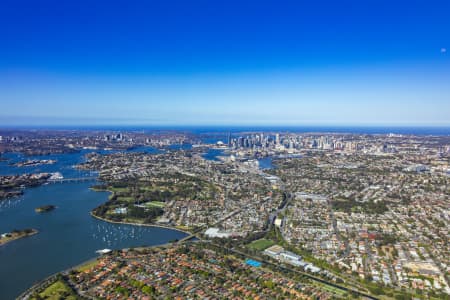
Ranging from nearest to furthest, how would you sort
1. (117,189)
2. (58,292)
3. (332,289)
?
1. (58,292)
2. (332,289)
3. (117,189)

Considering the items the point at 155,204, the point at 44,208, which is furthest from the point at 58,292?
the point at 155,204

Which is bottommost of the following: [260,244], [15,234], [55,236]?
[55,236]

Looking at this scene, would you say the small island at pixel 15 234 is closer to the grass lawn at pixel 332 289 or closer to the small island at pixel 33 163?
the grass lawn at pixel 332 289

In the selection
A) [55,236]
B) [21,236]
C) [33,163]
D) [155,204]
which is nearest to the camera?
[21,236]

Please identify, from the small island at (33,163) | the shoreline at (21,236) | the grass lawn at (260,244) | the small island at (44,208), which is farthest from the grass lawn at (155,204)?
the small island at (33,163)

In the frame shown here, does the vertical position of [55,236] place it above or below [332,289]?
below

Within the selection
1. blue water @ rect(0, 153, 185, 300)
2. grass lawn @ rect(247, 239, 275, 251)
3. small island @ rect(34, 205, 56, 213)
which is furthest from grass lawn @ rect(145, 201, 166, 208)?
grass lawn @ rect(247, 239, 275, 251)

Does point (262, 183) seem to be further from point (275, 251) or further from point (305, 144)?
point (305, 144)

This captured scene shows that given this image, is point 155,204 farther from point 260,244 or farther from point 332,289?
point 332,289
